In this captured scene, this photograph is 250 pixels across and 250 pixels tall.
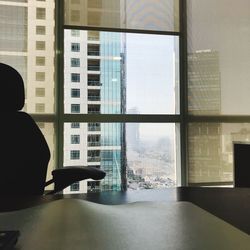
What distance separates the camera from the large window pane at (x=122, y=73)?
302 centimetres

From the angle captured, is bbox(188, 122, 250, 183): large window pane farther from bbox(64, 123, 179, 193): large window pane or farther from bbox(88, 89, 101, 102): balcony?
bbox(88, 89, 101, 102): balcony

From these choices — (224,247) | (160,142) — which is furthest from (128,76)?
(224,247)

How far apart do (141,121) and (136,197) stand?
217cm

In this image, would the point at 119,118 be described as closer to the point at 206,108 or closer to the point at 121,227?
the point at 206,108

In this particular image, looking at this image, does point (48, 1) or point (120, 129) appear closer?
point (48, 1)

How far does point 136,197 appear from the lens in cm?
102

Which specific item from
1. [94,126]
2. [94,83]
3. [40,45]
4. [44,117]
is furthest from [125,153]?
[40,45]

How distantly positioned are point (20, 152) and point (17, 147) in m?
0.03

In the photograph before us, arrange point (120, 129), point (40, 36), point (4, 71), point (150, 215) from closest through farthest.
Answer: point (150, 215) < point (4, 71) < point (40, 36) < point (120, 129)

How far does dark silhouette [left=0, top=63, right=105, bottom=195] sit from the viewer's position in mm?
1470

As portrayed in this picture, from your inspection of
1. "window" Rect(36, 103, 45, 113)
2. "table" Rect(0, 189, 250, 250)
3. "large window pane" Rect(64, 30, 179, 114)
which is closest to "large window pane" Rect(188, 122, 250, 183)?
"large window pane" Rect(64, 30, 179, 114)

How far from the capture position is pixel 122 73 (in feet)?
10.3

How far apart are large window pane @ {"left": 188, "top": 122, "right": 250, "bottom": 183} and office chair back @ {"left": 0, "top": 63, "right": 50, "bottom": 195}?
2.05 metres

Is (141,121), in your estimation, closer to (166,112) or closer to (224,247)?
(166,112)
